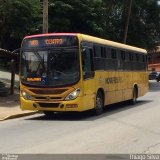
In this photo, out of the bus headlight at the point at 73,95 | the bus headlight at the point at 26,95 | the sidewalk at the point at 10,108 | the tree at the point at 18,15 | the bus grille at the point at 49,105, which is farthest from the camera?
the tree at the point at 18,15

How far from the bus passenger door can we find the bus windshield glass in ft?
1.33

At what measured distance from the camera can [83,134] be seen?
12930mm

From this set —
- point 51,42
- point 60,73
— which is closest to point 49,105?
point 60,73

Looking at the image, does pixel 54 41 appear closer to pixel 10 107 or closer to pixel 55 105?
pixel 55 105

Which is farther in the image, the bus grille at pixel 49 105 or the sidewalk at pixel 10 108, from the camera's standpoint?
the sidewalk at pixel 10 108

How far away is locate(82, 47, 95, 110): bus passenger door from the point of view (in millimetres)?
16969

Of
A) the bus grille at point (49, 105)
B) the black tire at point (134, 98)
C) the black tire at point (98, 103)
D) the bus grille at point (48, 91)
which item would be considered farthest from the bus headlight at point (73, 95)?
the black tire at point (134, 98)

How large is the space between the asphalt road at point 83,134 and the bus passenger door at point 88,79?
0.60 metres

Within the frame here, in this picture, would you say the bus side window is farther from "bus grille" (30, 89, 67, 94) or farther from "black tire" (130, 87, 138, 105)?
"black tire" (130, 87, 138, 105)

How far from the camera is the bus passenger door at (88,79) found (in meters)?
17.0

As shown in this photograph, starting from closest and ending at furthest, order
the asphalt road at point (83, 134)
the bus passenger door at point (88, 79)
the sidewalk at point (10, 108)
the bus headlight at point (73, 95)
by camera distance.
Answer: the asphalt road at point (83, 134) < the bus headlight at point (73, 95) < the bus passenger door at point (88, 79) < the sidewalk at point (10, 108)

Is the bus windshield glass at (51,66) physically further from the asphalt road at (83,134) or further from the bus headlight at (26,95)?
the asphalt road at (83,134)

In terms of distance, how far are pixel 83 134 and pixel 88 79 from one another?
15.0ft

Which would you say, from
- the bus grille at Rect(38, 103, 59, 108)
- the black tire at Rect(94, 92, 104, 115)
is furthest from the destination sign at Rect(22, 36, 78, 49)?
the black tire at Rect(94, 92, 104, 115)
